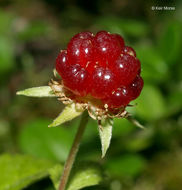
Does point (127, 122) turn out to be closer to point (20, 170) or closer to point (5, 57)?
point (20, 170)

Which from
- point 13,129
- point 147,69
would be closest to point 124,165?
point 147,69

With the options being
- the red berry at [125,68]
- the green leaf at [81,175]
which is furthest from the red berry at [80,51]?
the green leaf at [81,175]

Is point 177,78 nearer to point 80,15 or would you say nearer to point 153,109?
point 153,109

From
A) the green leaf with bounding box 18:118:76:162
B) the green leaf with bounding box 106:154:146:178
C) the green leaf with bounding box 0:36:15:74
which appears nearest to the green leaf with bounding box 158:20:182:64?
the green leaf with bounding box 106:154:146:178

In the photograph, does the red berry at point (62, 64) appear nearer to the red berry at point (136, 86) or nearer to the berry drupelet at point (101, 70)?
the berry drupelet at point (101, 70)

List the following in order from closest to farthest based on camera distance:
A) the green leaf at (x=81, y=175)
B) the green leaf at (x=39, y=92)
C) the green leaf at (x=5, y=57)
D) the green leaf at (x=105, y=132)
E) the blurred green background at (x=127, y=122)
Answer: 1. the green leaf at (x=105, y=132)
2. the green leaf at (x=39, y=92)
3. the green leaf at (x=81, y=175)
4. the blurred green background at (x=127, y=122)
5. the green leaf at (x=5, y=57)

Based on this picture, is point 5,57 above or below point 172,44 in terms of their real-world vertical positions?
below

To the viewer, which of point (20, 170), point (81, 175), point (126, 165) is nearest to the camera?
point (81, 175)

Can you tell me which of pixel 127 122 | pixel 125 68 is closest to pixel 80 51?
pixel 125 68
